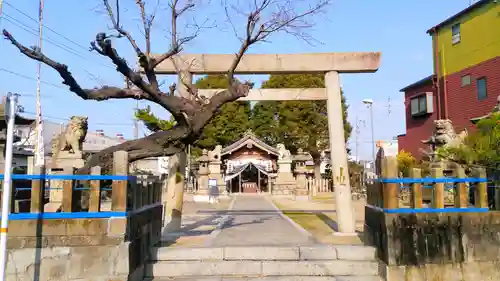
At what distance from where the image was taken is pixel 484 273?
6562 mm

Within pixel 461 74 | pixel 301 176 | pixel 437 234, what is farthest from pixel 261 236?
pixel 301 176

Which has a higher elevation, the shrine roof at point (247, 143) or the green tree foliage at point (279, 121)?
the green tree foliage at point (279, 121)

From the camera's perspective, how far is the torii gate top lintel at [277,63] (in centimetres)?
998

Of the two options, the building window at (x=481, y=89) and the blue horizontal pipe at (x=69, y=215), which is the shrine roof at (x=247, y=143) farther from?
the blue horizontal pipe at (x=69, y=215)

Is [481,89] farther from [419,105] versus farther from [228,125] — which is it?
[228,125]

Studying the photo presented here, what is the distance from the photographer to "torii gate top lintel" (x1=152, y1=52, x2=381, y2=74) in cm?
998

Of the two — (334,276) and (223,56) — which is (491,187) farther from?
(223,56)

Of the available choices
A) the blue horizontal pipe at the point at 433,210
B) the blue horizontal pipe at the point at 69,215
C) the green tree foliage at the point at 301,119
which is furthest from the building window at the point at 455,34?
the blue horizontal pipe at the point at 69,215

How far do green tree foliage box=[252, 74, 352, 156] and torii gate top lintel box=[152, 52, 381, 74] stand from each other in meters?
24.8

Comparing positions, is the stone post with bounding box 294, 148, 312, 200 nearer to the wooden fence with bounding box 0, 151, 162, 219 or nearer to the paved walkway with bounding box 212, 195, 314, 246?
the paved walkway with bounding box 212, 195, 314, 246

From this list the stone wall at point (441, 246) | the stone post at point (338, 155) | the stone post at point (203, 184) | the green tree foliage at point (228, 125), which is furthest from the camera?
the green tree foliage at point (228, 125)

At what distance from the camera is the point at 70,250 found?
5.82 meters

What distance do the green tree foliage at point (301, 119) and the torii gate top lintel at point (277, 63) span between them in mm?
24846

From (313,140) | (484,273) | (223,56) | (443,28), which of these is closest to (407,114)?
(443,28)
